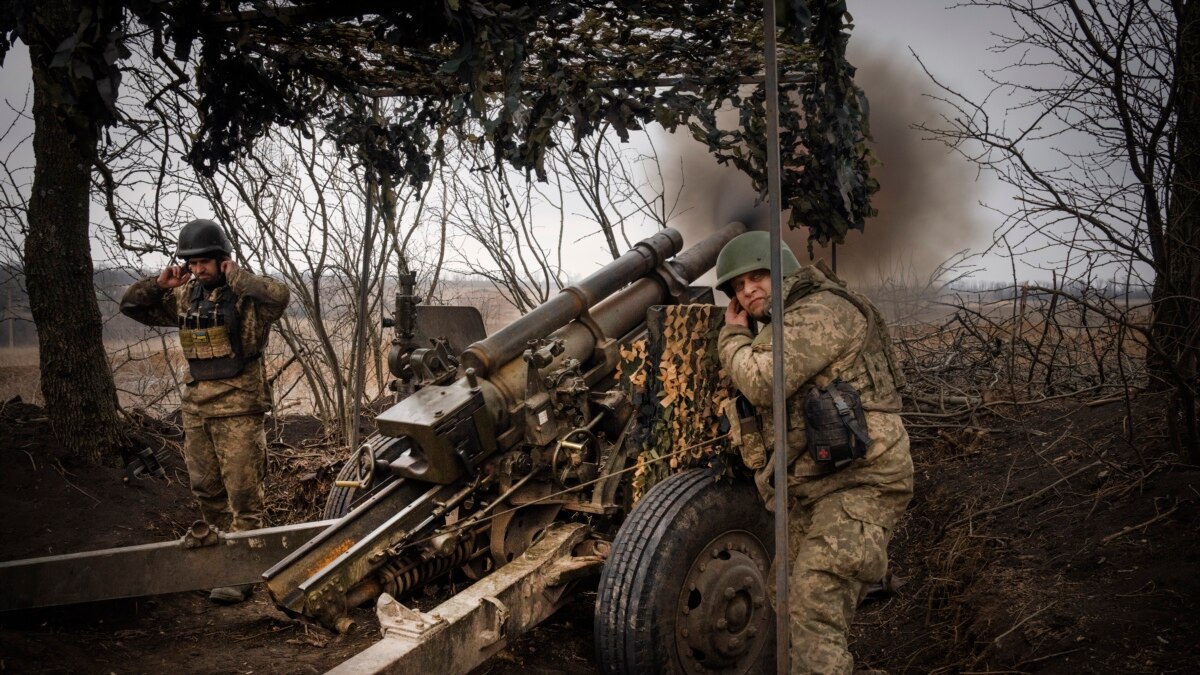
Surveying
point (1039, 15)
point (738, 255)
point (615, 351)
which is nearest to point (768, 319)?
point (738, 255)

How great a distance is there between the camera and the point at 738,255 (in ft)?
11.8

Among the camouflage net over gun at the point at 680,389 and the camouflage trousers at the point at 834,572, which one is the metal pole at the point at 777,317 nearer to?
the camouflage trousers at the point at 834,572

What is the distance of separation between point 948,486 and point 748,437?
2613mm

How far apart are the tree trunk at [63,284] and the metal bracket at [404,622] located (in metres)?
3.91

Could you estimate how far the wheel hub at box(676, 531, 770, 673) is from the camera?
12.3ft

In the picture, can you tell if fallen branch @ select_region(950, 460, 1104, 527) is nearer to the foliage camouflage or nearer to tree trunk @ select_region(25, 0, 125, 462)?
the foliage camouflage

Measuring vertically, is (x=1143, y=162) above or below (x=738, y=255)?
above

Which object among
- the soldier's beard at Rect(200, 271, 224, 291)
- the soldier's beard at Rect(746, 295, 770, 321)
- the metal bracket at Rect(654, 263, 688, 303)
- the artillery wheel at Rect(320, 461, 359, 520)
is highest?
the soldier's beard at Rect(200, 271, 224, 291)

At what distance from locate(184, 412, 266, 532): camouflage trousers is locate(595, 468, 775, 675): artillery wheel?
2.66 metres

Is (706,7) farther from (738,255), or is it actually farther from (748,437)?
(748,437)

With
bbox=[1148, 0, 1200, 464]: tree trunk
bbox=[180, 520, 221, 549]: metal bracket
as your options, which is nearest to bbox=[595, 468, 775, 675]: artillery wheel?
bbox=[180, 520, 221, 549]: metal bracket

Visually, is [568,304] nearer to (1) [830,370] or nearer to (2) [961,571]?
(1) [830,370]

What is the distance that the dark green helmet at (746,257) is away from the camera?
11.7ft

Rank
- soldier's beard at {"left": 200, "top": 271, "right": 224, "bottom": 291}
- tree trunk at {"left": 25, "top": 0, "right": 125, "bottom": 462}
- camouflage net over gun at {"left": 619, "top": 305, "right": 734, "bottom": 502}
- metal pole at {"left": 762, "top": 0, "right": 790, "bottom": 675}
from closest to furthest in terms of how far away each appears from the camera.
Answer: metal pole at {"left": 762, "top": 0, "right": 790, "bottom": 675} → camouflage net over gun at {"left": 619, "top": 305, "right": 734, "bottom": 502} → soldier's beard at {"left": 200, "top": 271, "right": 224, "bottom": 291} → tree trunk at {"left": 25, "top": 0, "right": 125, "bottom": 462}
